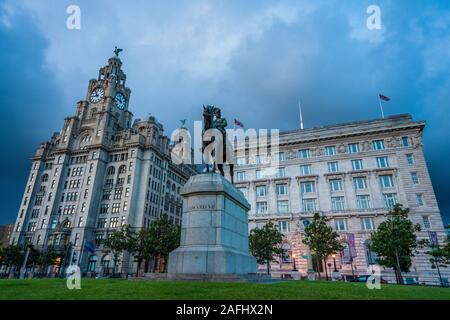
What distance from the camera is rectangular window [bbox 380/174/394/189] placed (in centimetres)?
4992

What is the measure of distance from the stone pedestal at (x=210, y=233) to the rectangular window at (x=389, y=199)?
137 ft

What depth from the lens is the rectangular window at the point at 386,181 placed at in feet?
164

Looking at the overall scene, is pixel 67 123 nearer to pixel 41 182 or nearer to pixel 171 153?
pixel 41 182

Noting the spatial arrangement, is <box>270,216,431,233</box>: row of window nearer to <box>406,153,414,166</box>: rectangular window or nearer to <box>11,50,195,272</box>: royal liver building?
<box>406,153,414,166</box>: rectangular window

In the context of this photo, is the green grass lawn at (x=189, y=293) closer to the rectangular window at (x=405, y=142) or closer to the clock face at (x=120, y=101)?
the rectangular window at (x=405, y=142)

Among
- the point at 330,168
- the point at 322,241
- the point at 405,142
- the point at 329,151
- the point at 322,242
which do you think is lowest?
the point at 322,242

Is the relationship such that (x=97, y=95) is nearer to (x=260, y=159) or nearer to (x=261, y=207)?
(x=260, y=159)

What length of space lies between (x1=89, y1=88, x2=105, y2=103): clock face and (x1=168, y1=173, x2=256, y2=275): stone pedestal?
87383mm

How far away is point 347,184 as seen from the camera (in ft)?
171

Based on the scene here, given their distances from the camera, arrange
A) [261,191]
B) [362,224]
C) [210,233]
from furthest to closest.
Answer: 1. [261,191]
2. [362,224]
3. [210,233]

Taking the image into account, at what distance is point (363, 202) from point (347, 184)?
4.22 m

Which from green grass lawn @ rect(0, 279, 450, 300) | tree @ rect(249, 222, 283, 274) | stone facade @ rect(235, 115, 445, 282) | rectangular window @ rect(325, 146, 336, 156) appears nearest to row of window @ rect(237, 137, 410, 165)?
rectangular window @ rect(325, 146, 336, 156)

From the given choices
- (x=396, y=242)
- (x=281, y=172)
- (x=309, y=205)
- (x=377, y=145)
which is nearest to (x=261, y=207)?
(x=281, y=172)
